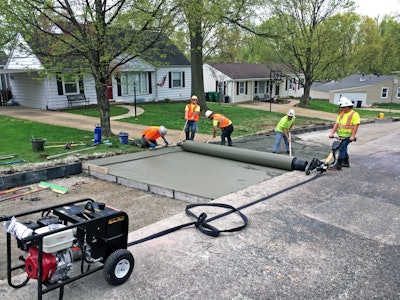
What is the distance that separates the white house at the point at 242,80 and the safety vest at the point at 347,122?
2172cm

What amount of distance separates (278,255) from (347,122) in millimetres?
5316

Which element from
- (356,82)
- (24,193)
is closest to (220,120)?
(24,193)

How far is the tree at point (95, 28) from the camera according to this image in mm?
10180

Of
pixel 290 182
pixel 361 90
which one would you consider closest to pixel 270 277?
pixel 290 182

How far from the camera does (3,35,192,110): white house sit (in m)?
19.9

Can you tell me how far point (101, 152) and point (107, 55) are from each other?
9.28 ft

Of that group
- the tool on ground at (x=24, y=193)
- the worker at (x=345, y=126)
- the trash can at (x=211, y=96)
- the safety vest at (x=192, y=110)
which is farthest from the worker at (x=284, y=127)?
the trash can at (x=211, y=96)

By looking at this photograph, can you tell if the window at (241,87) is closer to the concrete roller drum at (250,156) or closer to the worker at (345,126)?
the concrete roller drum at (250,156)

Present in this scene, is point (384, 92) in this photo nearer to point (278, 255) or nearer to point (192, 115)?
point (192, 115)

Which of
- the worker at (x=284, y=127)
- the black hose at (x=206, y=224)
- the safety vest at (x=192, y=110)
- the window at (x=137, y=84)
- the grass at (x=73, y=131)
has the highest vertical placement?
the window at (x=137, y=84)

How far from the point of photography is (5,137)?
1227 centimetres

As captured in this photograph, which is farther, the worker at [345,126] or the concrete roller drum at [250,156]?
the concrete roller drum at [250,156]

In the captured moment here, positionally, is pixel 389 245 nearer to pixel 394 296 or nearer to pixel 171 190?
pixel 394 296

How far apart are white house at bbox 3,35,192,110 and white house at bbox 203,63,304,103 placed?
4.97 meters
